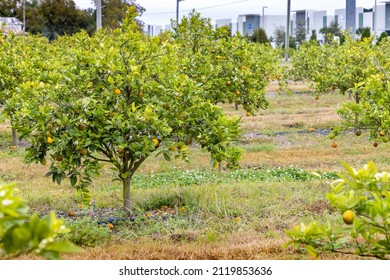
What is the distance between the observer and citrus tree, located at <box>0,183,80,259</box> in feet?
5.92

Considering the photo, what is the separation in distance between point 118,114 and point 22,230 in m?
4.86

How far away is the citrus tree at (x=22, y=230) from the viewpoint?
1.80 meters

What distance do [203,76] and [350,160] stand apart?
273cm

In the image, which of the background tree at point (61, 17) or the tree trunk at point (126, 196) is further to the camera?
the background tree at point (61, 17)

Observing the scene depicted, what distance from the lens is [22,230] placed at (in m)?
1.80

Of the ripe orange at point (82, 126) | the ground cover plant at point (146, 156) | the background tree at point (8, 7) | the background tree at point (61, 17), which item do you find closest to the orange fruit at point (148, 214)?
the ground cover plant at point (146, 156)

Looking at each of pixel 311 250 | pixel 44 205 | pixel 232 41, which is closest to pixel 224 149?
pixel 44 205

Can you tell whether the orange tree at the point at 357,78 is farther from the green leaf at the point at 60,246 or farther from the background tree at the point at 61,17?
the background tree at the point at 61,17

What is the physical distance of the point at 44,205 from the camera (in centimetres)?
812

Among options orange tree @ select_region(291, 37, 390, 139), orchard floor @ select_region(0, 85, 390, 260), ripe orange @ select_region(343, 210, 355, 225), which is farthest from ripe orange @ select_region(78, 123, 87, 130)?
ripe orange @ select_region(343, 210, 355, 225)

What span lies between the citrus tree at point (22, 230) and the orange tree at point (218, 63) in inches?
361

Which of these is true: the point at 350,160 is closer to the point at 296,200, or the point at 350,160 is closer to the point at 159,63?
the point at 296,200

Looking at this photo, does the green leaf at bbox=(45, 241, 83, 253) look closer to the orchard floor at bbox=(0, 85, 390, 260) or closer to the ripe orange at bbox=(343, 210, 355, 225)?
→ the ripe orange at bbox=(343, 210, 355, 225)

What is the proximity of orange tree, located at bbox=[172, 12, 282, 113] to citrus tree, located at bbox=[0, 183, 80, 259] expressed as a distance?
9.17 m
